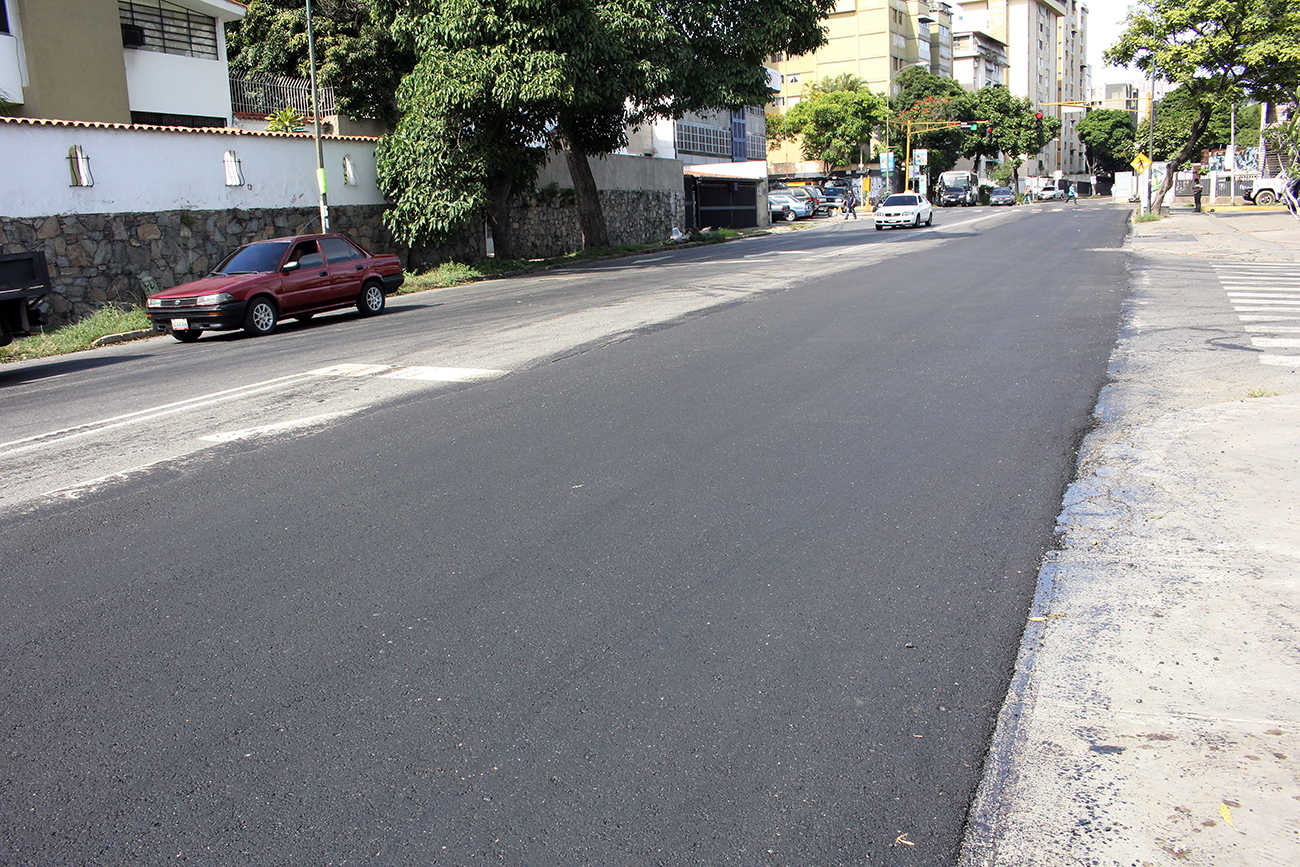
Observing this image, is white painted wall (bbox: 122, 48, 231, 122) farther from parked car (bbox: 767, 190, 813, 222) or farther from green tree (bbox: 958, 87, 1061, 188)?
green tree (bbox: 958, 87, 1061, 188)

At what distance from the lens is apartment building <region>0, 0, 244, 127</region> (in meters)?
24.2

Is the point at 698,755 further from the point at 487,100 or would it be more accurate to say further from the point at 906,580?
the point at 487,100

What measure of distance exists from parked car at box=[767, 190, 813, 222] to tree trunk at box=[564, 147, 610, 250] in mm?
29308

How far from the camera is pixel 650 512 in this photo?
5.58 metres

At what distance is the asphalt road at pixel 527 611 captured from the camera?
9.78ft

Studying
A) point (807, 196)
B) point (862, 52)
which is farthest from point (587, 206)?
point (862, 52)

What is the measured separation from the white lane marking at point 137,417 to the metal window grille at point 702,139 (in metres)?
49.9

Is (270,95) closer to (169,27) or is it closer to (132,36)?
(169,27)

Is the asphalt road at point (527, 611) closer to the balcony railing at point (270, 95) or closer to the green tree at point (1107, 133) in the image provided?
the balcony railing at point (270, 95)

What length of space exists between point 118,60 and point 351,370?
20859 mm

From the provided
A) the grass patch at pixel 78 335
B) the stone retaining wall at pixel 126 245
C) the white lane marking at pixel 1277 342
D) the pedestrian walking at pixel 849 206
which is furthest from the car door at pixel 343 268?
the pedestrian walking at pixel 849 206

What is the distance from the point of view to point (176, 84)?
94.7 ft

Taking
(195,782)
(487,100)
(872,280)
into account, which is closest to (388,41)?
(487,100)

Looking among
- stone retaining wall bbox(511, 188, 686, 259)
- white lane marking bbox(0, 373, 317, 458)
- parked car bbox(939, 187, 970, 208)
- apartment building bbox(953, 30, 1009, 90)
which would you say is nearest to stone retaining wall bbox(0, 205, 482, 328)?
white lane marking bbox(0, 373, 317, 458)
